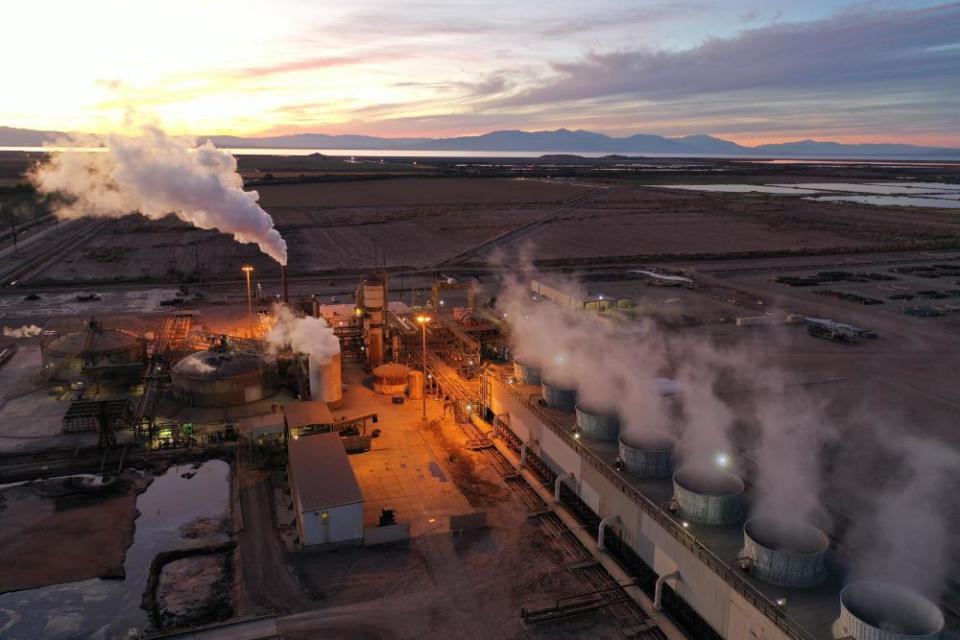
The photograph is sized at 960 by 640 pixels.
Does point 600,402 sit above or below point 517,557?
above

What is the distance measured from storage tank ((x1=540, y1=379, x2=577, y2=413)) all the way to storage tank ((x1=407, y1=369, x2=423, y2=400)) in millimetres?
10230

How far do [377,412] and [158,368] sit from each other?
12.9m

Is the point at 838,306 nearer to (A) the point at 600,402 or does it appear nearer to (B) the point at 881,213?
(A) the point at 600,402

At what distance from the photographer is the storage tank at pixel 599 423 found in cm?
2633

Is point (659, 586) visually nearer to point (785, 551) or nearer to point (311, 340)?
point (785, 551)

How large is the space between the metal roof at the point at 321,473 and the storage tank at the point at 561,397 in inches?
362

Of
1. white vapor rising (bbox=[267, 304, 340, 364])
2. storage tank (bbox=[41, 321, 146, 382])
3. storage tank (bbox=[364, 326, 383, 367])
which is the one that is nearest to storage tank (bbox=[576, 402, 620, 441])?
white vapor rising (bbox=[267, 304, 340, 364])

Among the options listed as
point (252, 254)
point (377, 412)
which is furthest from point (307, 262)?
point (377, 412)

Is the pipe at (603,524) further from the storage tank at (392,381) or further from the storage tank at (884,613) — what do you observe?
the storage tank at (392,381)

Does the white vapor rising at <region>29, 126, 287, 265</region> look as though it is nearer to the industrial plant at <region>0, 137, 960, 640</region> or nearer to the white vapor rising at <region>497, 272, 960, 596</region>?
the industrial plant at <region>0, 137, 960, 640</region>

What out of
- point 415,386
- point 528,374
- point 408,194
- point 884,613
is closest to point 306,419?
point 415,386

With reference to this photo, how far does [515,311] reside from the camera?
5288cm

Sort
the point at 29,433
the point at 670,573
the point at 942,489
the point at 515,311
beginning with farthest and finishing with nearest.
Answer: the point at 515,311, the point at 29,433, the point at 942,489, the point at 670,573

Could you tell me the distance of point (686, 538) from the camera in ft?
65.3
